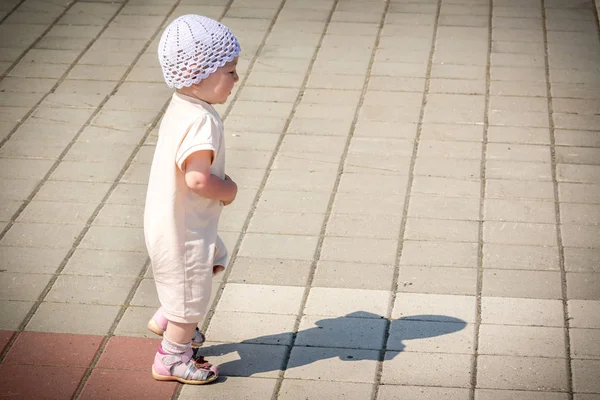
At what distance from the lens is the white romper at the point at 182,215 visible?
402 cm

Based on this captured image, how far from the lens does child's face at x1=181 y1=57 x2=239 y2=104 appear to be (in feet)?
13.2

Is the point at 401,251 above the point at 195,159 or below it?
below

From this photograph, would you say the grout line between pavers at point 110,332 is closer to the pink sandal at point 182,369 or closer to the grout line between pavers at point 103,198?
the pink sandal at point 182,369

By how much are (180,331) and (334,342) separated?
0.82 m

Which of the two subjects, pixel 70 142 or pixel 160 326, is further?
pixel 70 142

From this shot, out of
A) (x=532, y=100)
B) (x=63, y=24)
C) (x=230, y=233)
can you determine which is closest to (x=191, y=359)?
(x=230, y=233)

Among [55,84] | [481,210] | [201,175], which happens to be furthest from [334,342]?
[55,84]

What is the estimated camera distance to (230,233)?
575 cm

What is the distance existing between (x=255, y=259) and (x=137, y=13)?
4336 mm

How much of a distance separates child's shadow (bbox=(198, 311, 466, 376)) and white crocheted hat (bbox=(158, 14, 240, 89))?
140cm

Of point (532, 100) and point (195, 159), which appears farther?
point (532, 100)

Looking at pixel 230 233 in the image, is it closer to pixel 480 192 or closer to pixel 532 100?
pixel 480 192

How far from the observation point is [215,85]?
4.04 meters

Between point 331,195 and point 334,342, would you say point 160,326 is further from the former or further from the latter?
point 331,195
